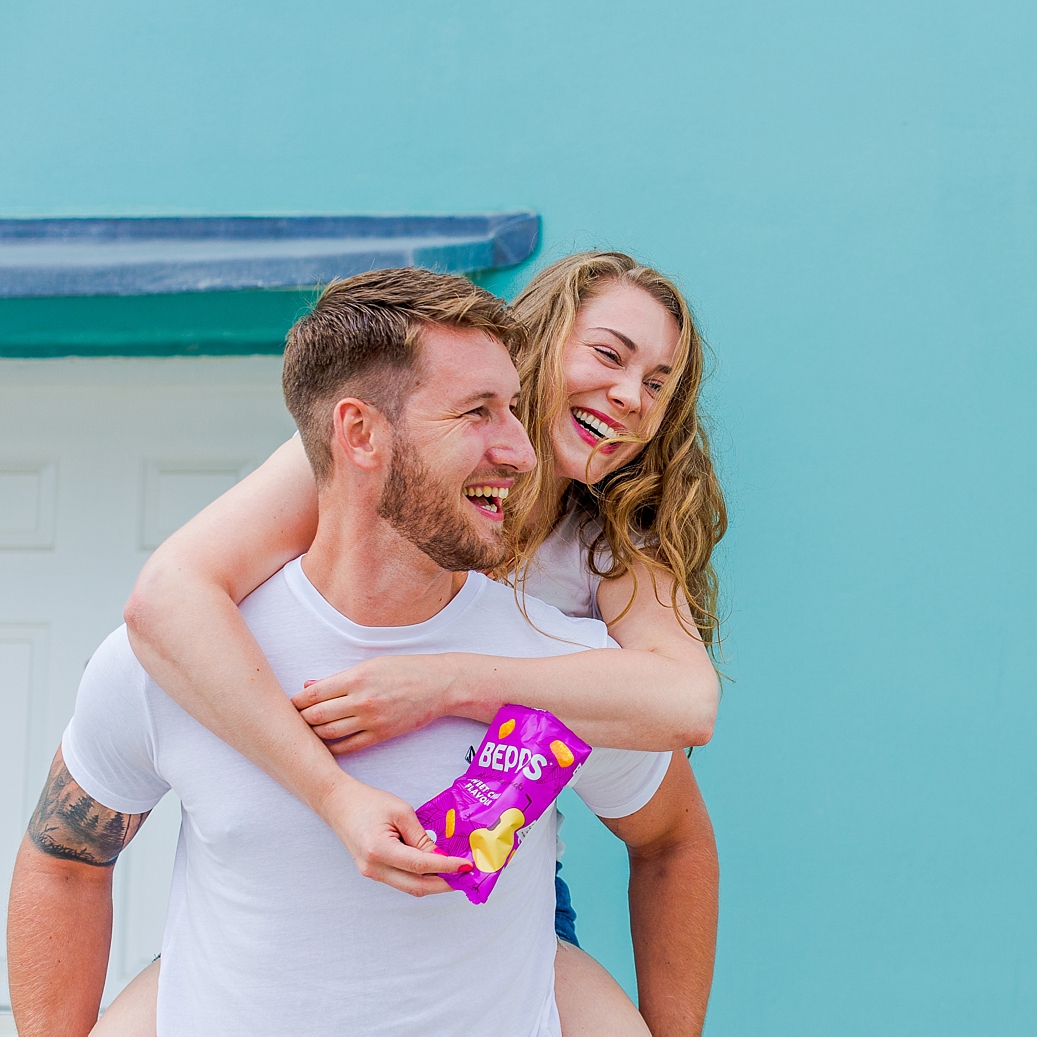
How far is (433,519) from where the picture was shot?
970 millimetres

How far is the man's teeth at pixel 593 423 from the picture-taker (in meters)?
1.33

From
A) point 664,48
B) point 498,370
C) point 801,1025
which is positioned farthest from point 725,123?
point 801,1025

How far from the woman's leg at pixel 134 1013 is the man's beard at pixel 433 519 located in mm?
616

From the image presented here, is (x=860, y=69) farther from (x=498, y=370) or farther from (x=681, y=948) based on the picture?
(x=681, y=948)

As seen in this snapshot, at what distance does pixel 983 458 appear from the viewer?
1836 millimetres

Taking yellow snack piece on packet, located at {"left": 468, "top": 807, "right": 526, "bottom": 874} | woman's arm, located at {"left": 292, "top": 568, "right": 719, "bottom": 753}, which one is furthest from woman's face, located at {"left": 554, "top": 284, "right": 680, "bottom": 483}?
yellow snack piece on packet, located at {"left": 468, "top": 807, "right": 526, "bottom": 874}

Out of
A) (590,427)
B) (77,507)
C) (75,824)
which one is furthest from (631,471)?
(77,507)

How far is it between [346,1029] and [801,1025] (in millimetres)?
1264

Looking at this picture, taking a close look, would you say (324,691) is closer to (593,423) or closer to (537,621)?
(537,621)

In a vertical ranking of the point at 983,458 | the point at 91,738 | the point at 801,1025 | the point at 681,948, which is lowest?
the point at 801,1025

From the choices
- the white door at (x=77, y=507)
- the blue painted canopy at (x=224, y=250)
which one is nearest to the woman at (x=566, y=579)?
the blue painted canopy at (x=224, y=250)

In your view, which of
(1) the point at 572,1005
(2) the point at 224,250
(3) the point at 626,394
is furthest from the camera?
(2) the point at 224,250

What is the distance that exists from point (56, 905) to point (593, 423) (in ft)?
3.04

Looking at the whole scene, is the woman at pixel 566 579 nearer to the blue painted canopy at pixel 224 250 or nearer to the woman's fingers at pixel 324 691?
the woman's fingers at pixel 324 691
